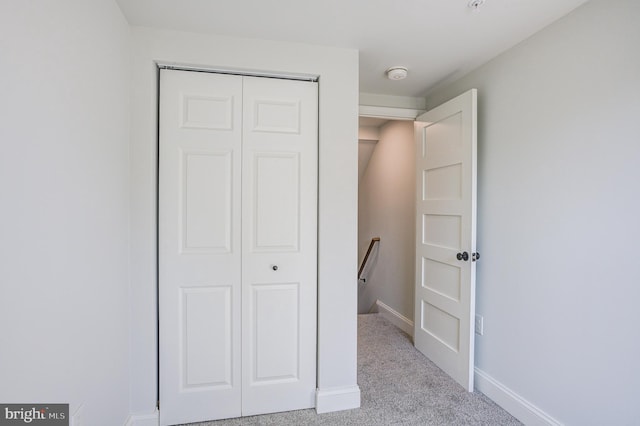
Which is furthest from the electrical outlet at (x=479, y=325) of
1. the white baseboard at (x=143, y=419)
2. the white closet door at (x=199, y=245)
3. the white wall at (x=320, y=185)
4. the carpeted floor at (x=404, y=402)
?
the white baseboard at (x=143, y=419)

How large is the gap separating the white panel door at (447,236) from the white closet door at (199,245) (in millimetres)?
1520

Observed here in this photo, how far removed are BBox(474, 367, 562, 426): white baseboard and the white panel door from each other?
0.32ft

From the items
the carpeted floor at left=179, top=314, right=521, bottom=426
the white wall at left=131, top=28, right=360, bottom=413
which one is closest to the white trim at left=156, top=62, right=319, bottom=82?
the white wall at left=131, top=28, right=360, bottom=413

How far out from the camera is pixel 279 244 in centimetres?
192

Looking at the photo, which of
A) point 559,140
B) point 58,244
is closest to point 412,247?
point 559,140

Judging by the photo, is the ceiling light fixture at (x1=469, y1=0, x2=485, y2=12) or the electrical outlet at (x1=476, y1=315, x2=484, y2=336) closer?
the ceiling light fixture at (x1=469, y1=0, x2=485, y2=12)

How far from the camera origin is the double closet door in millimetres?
Answer: 1793

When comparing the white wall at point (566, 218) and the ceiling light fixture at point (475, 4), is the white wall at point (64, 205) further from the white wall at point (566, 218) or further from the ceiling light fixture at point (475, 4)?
the white wall at point (566, 218)

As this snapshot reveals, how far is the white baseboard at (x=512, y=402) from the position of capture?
173cm

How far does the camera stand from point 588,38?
1519 millimetres

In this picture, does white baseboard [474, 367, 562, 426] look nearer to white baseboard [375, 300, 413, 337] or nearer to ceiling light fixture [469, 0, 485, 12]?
white baseboard [375, 300, 413, 337]

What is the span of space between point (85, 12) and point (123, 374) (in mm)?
1673

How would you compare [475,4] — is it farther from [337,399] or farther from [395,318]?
[395,318]

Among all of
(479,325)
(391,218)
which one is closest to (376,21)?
(479,325)
